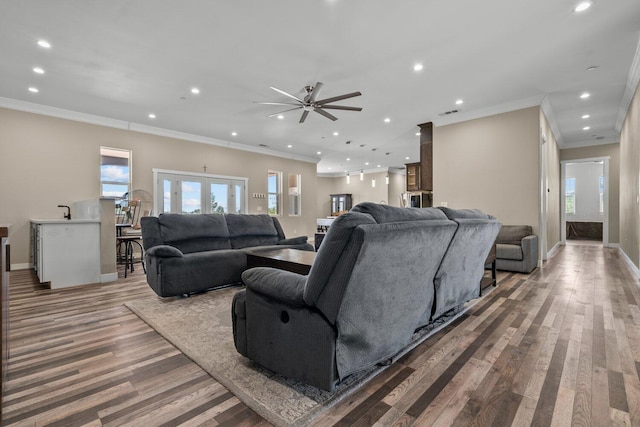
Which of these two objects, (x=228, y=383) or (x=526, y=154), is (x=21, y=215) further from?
(x=526, y=154)

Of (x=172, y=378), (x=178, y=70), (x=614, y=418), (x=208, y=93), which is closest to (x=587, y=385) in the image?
(x=614, y=418)

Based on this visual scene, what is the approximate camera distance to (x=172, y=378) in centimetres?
174

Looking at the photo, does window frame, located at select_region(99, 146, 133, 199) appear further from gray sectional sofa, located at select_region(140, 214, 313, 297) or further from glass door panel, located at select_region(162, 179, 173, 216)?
gray sectional sofa, located at select_region(140, 214, 313, 297)

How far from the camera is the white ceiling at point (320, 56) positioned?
9.62ft

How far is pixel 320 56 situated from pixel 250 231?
2658 mm

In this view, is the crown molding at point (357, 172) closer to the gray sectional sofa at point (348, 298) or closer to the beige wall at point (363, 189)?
the beige wall at point (363, 189)

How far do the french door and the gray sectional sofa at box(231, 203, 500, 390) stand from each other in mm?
6303

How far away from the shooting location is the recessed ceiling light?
2.83m

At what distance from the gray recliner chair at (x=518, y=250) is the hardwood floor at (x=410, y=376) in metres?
1.62

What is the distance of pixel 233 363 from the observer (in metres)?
1.88

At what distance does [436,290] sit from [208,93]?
474 centimetres

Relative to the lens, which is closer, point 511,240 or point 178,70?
point 178,70

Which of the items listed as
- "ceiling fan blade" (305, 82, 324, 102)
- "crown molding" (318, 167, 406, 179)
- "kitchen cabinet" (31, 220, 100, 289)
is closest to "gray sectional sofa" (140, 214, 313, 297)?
"kitchen cabinet" (31, 220, 100, 289)

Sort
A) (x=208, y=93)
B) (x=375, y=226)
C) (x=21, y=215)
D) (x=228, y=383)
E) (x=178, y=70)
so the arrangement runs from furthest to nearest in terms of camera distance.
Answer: (x=21, y=215) → (x=208, y=93) → (x=178, y=70) → (x=228, y=383) → (x=375, y=226)
